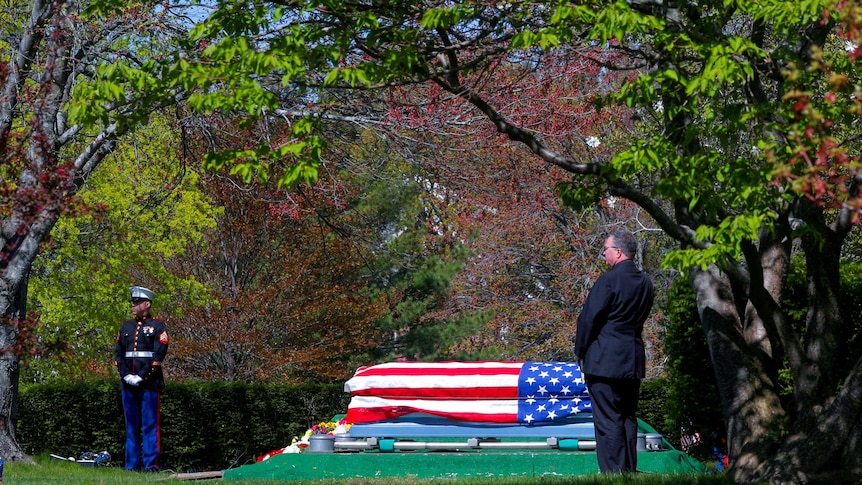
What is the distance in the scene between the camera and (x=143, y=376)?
10.4m

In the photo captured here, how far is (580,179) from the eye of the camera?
790 centimetres

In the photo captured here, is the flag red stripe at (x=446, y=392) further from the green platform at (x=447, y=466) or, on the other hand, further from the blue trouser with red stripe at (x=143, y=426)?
the blue trouser with red stripe at (x=143, y=426)

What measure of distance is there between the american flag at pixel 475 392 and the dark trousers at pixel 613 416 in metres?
2.03

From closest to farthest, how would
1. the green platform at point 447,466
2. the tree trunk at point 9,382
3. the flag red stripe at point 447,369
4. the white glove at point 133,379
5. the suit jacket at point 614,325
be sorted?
the suit jacket at point 614,325 → the green platform at point 447,466 → the flag red stripe at point 447,369 → the white glove at point 133,379 → the tree trunk at point 9,382

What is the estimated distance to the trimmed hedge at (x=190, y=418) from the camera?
12.6 m

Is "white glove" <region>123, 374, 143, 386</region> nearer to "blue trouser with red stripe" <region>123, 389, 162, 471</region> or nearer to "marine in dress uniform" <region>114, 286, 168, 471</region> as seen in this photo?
"marine in dress uniform" <region>114, 286, 168, 471</region>

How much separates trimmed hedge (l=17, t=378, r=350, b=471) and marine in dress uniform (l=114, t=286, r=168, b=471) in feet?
6.91

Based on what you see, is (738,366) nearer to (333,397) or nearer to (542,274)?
(333,397)

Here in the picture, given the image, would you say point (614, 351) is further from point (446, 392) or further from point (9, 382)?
point (9, 382)

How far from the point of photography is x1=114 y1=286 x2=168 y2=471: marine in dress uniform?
10383 mm

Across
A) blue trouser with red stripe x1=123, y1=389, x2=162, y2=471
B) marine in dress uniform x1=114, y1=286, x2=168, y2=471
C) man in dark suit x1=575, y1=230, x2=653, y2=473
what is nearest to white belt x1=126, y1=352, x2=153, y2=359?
marine in dress uniform x1=114, y1=286, x2=168, y2=471

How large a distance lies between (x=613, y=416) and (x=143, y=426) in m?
5.46

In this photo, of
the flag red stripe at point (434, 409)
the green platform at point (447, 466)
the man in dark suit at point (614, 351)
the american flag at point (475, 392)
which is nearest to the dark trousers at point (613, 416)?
the man in dark suit at point (614, 351)

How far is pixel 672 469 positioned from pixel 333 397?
22.7 ft
